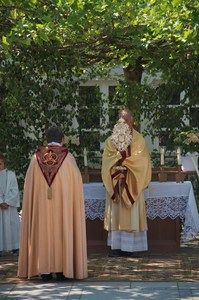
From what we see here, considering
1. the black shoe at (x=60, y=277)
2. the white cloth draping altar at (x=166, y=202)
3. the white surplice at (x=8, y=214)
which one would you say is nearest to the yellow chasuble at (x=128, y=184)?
the white cloth draping altar at (x=166, y=202)

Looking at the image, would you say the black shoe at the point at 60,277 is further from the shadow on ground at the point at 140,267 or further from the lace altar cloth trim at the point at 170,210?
the lace altar cloth trim at the point at 170,210

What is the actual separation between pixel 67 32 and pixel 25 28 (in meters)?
2.89

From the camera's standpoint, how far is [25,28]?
913cm

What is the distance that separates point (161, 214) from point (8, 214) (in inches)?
94.0

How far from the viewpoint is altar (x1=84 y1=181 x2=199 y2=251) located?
10.9 meters

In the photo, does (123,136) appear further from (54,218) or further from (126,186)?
(54,218)

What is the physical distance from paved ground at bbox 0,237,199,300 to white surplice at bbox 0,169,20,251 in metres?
0.46

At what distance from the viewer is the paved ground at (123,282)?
7.99 m

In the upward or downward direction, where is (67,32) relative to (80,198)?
upward

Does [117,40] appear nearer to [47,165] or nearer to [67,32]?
[67,32]

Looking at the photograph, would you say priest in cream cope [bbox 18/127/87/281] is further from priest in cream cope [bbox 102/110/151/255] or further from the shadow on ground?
priest in cream cope [bbox 102/110/151/255]

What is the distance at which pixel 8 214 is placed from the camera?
11.2 metres

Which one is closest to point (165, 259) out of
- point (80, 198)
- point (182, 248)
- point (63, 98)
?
point (182, 248)

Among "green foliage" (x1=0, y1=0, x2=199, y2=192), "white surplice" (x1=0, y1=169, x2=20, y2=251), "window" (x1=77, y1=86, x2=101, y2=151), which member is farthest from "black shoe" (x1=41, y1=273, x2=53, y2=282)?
"window" (x1=77, y1=86, x2=101, y2=151)
